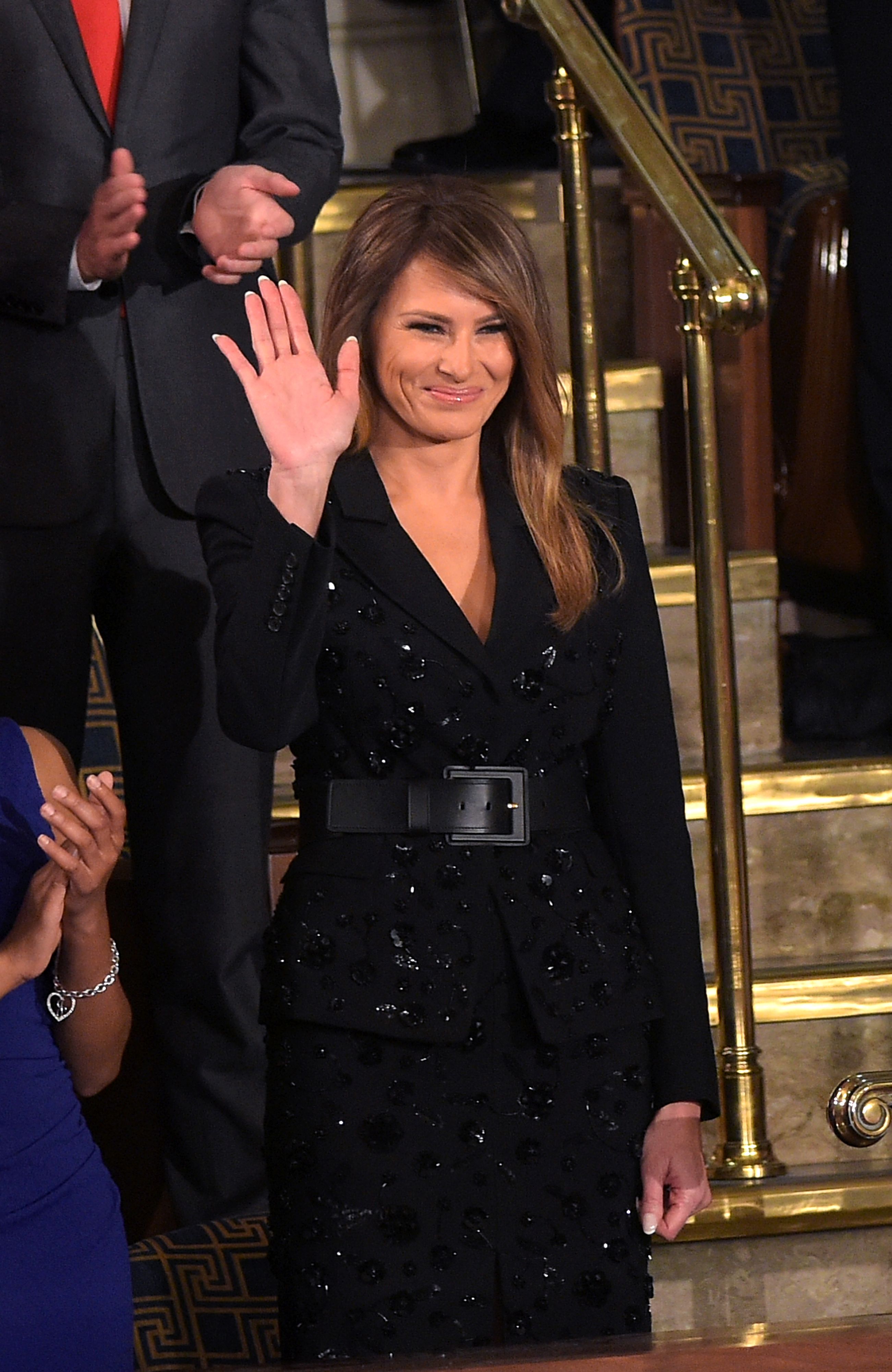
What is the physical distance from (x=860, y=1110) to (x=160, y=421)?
40.1 inches

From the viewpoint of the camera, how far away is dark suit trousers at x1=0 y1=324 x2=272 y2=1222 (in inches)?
80.7

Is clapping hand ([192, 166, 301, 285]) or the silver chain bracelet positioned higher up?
clapping hand ([192, 166, 301, 285])

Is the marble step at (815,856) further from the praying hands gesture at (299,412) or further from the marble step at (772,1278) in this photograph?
the praying hands gesture at (299,412)

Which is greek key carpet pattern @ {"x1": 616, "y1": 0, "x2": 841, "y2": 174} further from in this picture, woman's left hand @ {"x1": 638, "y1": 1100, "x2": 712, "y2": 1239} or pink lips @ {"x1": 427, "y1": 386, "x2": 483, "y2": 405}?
woman's left hand @ {"x1": 638, "y1": 1100, "x2": 712, "y2": 1239}

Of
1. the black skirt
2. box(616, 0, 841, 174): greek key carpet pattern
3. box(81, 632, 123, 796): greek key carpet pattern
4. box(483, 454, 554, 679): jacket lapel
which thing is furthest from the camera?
box(616, 0, 841, 174): greek key carpet pattern

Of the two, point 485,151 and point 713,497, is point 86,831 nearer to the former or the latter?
point 713,497

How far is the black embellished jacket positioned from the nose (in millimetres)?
113

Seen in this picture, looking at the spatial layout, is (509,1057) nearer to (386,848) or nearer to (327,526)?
(386,848)

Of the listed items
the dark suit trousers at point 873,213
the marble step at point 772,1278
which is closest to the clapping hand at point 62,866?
the marble step at point 772,1278

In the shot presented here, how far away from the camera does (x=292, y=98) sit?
214 cm

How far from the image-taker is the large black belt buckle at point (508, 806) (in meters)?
1.55

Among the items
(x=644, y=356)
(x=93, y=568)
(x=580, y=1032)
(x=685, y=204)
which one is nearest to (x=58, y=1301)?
(x=580, y=1032)

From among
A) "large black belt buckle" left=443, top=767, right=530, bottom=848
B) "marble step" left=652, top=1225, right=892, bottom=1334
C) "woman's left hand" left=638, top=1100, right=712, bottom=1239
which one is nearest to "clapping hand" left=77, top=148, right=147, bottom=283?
"large black belt buckle" left=443, top=767, right=530, bottom=848

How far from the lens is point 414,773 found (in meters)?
1.57
